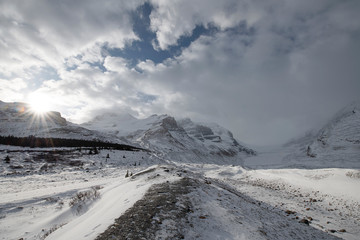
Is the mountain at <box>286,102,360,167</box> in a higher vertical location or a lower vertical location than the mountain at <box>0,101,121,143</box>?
higher

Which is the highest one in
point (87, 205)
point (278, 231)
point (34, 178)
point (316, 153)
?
point (316, 153)

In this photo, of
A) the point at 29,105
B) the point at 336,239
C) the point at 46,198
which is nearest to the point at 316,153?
the point at 336,239

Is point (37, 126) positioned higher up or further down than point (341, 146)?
further down

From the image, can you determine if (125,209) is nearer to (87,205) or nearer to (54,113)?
(87,205)

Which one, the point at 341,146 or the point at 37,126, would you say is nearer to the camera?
the point at 37,126

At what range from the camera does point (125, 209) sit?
18.1 feet

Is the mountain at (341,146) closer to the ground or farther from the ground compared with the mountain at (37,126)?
farther from the ground

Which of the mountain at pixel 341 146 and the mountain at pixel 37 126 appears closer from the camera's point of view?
the mountain at pixel 37 126

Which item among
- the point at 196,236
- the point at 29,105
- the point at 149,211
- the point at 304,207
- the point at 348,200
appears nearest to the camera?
the point at 196,236

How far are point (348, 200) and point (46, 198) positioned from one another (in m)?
22.9

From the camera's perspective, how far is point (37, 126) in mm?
108875

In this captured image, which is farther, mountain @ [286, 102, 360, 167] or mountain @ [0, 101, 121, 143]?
mountain @ [286, 102, 360, 167]

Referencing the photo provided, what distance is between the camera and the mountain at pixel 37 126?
89.7 m

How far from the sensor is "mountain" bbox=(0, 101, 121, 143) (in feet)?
294
